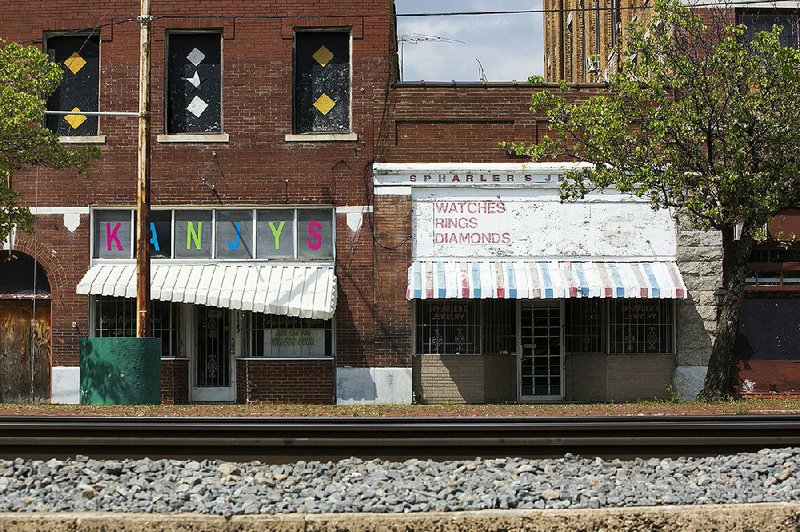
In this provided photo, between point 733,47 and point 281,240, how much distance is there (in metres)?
9.25

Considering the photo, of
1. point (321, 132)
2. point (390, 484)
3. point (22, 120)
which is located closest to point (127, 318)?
point (22, 120)

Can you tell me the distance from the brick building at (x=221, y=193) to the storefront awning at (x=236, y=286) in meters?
0.07

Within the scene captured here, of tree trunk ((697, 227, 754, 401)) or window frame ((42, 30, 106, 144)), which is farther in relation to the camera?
window frame ((42, 30, 106, 144))

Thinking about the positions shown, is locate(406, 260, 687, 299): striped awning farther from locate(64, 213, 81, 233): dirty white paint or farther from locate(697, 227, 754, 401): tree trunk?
locate(64, 213, 81, 233): dirty white paint

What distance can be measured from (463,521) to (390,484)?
1022 millimetres

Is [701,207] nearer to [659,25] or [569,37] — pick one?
[659,25]

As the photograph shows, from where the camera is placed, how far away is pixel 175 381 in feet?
68.6

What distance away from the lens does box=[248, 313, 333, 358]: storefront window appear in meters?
21.1

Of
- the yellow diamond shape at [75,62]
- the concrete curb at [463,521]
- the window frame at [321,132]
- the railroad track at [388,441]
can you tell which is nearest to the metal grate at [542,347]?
the window frame at [321,132]

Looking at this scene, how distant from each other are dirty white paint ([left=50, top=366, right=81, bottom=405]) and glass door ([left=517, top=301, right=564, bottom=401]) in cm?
890

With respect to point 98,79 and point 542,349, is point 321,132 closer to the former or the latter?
point 98,79

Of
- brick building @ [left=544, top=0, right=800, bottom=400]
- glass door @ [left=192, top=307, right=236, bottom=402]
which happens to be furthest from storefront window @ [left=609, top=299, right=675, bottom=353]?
glass door @ [left=192, top=307, right=236, bottom=402]

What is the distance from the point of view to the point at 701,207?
1755 centimetres

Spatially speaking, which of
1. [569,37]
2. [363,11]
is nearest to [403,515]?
[363,11]
